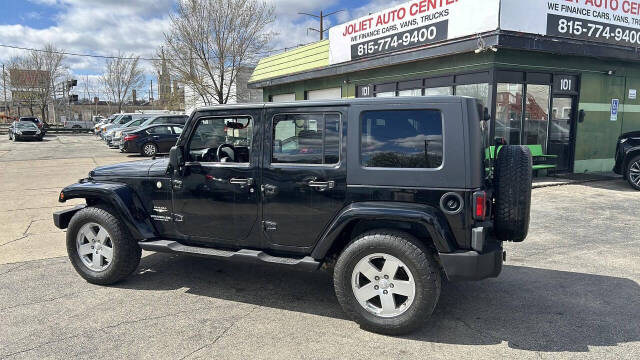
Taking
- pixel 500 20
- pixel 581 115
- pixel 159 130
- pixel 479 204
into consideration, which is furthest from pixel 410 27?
pixel 159 130

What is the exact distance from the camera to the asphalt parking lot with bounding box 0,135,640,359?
320 cm

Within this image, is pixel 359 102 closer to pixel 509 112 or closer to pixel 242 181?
pixel 242 181

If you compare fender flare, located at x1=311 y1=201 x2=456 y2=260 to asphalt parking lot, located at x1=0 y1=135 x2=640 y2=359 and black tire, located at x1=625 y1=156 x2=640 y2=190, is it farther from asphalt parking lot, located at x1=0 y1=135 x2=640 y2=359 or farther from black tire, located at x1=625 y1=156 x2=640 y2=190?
black tire, located at x1=625 y1=156 x2=640 y2=190

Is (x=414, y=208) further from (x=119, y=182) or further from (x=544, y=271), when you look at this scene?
(x=119, y=182)

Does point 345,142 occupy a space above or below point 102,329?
above

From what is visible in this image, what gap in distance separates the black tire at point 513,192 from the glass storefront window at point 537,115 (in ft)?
27.4

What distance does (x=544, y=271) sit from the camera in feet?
15.8

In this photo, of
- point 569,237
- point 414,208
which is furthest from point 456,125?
point 569,237

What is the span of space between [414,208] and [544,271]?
2.47m

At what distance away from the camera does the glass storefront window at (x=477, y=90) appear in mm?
10358

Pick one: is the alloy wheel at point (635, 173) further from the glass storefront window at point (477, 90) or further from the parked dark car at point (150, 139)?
the parked dark car at point (150, 139)

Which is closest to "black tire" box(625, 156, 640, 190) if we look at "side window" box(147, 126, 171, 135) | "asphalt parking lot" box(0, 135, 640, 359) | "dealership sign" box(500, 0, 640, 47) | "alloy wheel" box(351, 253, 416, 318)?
"dealership sign" box(500, 0, 640, 47)

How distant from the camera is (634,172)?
959 cm

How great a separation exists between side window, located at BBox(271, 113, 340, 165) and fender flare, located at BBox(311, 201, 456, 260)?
0.48 m
